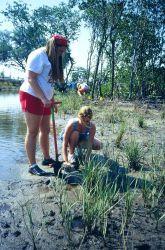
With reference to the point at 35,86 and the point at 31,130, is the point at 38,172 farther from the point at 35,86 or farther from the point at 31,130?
the point at 35,86

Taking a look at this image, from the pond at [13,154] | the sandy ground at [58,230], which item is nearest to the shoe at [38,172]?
the pond at [13,154]

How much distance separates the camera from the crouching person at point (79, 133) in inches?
175

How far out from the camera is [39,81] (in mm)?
4125

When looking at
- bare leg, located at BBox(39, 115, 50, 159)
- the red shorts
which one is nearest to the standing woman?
the red shorts

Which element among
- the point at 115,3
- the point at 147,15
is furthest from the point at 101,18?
the point at 147,15

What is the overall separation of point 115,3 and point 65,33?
23.1 m

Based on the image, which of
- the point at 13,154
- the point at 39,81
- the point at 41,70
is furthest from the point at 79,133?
the point at 13,154

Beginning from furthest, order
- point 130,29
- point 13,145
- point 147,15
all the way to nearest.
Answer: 1. point 130,29
2. point 147,15
3. point 13,145

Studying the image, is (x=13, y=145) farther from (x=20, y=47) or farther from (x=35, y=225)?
(x=20, y=47)

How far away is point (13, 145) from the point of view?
6.23 m

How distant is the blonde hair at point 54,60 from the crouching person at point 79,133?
1.84 ft

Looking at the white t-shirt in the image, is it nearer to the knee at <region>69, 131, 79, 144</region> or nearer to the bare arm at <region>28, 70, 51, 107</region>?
the bare arm at <region>28, 70, 51, 107</region>

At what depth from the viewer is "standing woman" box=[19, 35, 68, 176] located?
4004mm

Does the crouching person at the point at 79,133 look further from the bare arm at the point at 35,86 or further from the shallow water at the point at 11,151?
the shallow water at the point at 11,151
